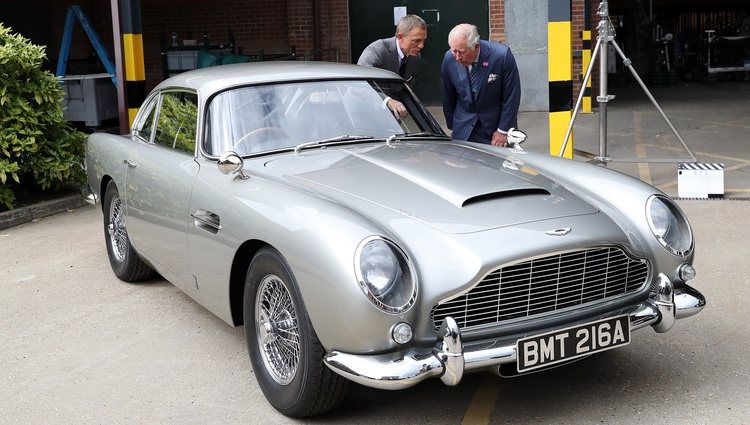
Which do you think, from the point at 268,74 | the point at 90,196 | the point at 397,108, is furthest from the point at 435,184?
the point at 90,196

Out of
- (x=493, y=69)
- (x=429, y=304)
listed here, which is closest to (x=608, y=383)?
(x=429, y=304)

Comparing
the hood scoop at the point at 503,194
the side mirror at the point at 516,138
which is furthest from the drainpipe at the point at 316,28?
the hood scoop at the point at 503,194

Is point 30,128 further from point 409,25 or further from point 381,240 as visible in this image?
point 381,240

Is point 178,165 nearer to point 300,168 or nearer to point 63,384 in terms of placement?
point 300,168

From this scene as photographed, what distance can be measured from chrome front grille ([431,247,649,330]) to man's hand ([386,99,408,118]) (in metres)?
1.76

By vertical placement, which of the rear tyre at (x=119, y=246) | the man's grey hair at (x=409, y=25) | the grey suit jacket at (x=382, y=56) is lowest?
the rear tyre at (x=119, y=246)

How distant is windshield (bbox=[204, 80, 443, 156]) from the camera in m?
4.78

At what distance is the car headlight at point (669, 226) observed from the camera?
4020mm

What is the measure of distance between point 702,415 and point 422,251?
4.49 feet

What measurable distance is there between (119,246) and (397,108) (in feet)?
7.85

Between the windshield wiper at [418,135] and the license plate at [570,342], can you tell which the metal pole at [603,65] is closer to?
the windshield wiper at [418,135]

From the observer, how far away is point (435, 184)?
4090mm

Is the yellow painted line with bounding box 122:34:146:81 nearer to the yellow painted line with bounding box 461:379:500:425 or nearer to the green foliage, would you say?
the green foliage

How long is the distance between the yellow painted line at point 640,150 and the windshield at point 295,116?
14.7ft
